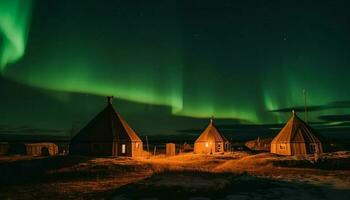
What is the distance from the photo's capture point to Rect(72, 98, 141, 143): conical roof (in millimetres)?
49562

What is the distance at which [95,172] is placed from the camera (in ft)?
106

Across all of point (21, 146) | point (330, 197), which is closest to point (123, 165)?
point (330, 197)

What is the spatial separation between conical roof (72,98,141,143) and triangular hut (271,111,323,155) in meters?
23.6

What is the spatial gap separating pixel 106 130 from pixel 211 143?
23256mm

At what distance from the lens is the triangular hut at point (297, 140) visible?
54.8 m

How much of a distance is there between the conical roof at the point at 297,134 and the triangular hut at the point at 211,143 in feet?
37.0

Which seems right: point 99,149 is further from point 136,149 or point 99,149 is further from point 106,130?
point 136,149

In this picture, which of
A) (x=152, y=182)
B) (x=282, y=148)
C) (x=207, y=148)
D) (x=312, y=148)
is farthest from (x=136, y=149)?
(x=152, y=182)

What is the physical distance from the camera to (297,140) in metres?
55.2

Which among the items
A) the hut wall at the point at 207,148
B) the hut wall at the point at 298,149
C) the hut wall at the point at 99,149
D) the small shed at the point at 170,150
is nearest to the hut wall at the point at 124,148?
the hut wall at the point at 99,149

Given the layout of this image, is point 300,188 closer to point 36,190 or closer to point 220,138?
point 36,190

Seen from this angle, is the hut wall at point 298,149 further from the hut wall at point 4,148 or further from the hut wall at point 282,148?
the hut wall at point 4,148

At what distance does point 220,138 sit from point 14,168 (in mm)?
42397

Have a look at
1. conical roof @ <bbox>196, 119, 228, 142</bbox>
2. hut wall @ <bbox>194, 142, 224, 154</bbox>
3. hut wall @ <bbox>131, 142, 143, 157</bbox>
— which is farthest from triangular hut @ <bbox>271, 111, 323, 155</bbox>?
hut wall @ <bbox>131, 142, 143, 157</bbox>
